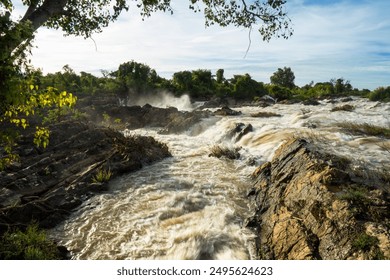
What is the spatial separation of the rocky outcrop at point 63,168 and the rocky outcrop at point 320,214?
679cm

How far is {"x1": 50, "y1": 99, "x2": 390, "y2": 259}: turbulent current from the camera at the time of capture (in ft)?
25.6

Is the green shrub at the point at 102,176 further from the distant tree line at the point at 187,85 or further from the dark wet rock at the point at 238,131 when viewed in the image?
the distant tree line at the point at 187,85

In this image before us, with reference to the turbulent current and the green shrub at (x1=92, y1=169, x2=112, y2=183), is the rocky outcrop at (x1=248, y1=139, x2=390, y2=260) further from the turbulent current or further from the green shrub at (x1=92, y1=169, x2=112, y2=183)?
the green shrub at (x1=92, y1=169, x2=112, y2=183)

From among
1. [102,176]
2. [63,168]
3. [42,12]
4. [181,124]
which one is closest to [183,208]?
[102,176]

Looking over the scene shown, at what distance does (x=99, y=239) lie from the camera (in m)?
8.34

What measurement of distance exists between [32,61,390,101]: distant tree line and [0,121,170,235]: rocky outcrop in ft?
97.9

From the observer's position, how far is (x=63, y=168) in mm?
13125

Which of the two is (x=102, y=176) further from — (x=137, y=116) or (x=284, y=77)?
(x=284, y=77)

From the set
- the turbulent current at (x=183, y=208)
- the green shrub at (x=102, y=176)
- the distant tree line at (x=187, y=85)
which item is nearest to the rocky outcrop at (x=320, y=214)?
the turbulent current at (x=183, y=208)

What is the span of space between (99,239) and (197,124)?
17772 mm

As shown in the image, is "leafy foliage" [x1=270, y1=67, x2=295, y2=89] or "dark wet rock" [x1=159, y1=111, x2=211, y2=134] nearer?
"dark wet rock" [x1=159, y1=111, x2=211, y2=134]

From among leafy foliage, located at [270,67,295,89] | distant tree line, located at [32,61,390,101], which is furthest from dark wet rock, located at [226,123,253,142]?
leafy foliage, located at [270,67,295,89]

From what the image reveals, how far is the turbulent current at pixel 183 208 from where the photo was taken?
25.6 ft
